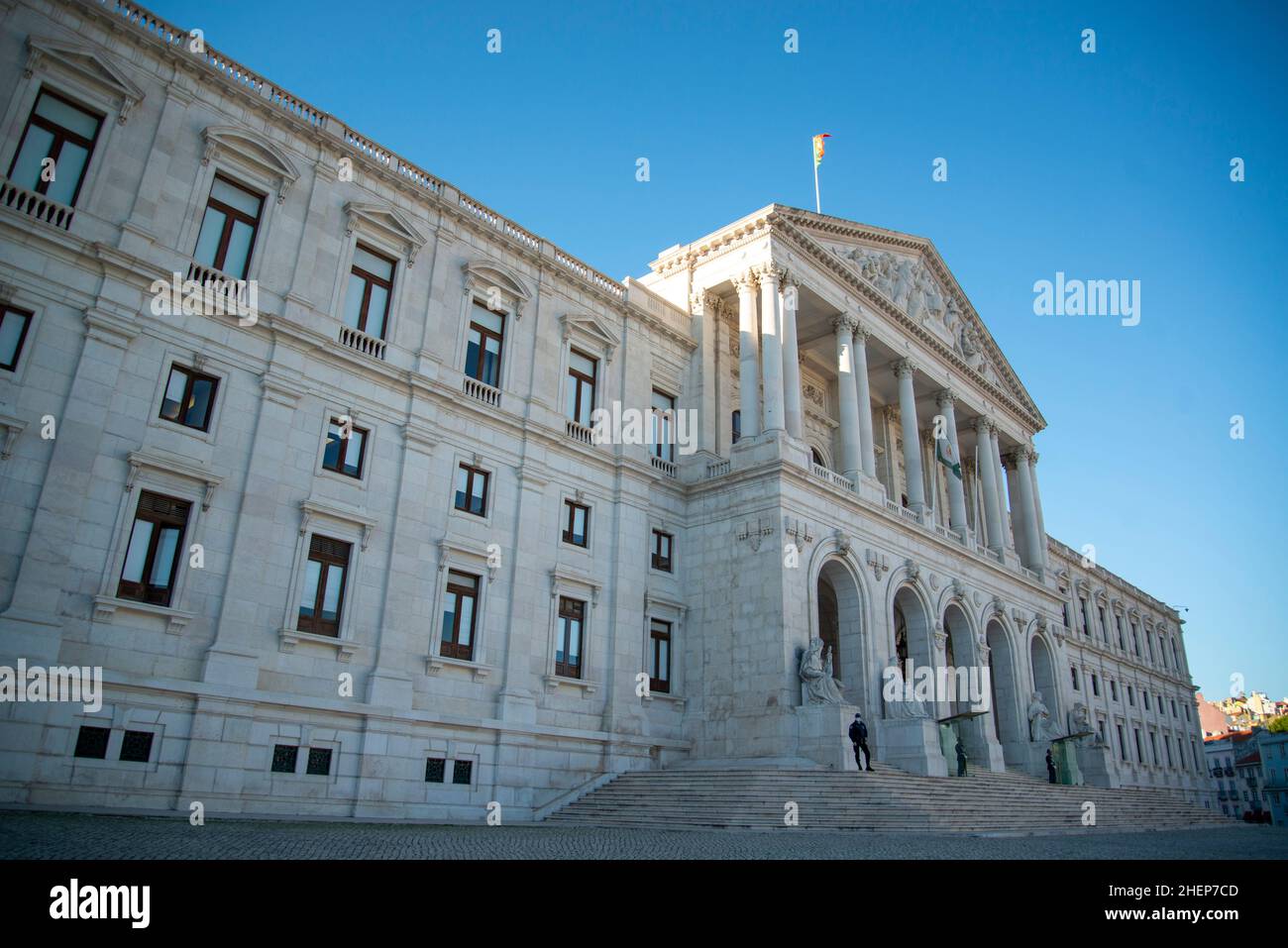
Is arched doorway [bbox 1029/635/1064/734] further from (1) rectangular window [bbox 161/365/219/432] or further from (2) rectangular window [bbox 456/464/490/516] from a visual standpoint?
(1) rectangular window [bbox 161/365/219/432]

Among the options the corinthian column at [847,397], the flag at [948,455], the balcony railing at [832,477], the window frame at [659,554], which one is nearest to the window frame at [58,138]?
the window frame at [659,554]

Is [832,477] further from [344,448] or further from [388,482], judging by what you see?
[344,448]

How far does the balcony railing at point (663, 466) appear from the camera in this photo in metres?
32.4

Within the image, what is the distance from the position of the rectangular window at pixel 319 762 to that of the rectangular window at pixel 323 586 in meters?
2.89

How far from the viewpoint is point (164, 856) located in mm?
9484

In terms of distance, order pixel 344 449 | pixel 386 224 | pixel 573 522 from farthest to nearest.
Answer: pixel 573 522 → pixel 386 224 → pixel 344 449

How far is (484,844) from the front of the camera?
1415 centimetres

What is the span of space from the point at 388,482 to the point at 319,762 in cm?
765

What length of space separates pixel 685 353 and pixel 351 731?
20442 millimetres

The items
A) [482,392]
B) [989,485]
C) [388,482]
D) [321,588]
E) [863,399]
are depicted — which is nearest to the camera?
[321,588]

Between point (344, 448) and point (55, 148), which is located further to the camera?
point (344, 448)

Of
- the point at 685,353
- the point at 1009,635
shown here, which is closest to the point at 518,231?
the point at 685,353

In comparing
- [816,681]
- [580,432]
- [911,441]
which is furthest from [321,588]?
[911,441]
